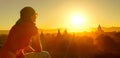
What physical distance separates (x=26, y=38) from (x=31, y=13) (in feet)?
2.46

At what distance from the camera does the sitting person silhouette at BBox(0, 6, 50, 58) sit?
11406mm

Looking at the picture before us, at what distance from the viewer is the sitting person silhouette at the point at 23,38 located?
11406mm

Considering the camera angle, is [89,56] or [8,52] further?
[89,56]

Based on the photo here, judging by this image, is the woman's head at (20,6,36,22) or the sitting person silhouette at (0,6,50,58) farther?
the woman's head at (20,6,36,22)

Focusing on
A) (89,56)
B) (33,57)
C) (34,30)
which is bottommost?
(89,56)

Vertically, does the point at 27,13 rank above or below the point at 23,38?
above

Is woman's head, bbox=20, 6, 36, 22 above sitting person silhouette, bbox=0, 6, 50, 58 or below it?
above

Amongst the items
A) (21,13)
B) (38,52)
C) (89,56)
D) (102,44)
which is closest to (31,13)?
(21,13)

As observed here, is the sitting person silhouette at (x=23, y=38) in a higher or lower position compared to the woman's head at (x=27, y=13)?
lower

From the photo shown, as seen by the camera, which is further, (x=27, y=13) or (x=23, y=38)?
(x=27, y=13)

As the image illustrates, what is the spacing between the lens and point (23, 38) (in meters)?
11.5

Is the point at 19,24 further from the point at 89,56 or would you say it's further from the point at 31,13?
the point at 89,56

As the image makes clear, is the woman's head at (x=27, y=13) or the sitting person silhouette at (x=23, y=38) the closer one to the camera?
the sitting person silhouette at (x=23, y=38)

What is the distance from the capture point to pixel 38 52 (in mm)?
11711
